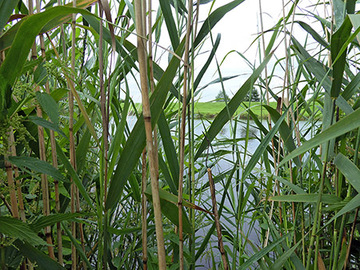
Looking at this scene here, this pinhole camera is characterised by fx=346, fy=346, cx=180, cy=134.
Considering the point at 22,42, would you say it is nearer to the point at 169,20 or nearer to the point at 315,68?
the point at 169,20

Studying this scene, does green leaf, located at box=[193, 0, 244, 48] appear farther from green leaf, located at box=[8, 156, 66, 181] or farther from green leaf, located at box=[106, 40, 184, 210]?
green leaf, located at box=[8, 156, 66, 181]

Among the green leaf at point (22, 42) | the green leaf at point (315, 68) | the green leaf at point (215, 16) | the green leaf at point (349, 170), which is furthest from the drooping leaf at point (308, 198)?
the green leaf at point (22, 42)

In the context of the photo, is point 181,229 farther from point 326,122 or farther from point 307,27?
point 307,27

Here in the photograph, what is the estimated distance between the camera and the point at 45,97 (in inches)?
17.1

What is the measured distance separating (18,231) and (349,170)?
1.40ft

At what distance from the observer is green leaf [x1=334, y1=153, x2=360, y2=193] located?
1.52 ft

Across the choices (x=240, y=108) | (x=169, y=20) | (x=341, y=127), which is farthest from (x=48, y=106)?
(x=240, y=108)

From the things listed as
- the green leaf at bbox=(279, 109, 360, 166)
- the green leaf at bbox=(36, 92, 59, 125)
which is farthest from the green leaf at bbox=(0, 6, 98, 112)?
the green leaf at bbox=(279, 109, 360, 166)

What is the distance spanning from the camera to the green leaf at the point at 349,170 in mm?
463

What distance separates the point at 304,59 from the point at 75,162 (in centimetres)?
40

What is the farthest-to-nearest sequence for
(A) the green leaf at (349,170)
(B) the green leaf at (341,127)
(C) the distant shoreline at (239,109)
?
1. (C) the distant shoreline at (239,109)
2. (A) the green leaf at (349,170)
3. (B) the green leaf at (341,127)

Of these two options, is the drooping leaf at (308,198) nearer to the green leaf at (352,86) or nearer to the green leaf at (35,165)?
the green leaf at (352,86)

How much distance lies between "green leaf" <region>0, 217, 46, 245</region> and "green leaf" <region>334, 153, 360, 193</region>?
39 cm

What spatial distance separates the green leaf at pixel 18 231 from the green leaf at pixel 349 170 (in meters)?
0.39
